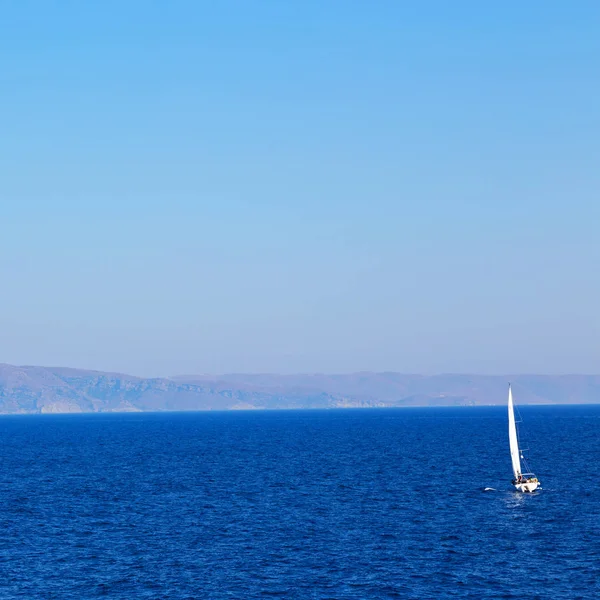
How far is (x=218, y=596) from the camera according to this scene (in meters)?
72.8

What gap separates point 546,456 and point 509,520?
90641 mm

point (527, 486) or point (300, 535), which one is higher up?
→ point (300, 535)

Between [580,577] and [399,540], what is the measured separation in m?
20.9

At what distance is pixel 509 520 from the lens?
4126 inches

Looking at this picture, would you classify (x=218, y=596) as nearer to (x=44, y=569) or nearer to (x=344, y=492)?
(x=44, y=569)

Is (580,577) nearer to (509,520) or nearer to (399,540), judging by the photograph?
(399,540)

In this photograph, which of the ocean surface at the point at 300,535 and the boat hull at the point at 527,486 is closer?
the ocean surface at the point at 300,535

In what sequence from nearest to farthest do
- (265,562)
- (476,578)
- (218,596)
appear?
(218,596) < (476,578) < (265,562)

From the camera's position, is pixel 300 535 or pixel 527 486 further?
pixel 527 486

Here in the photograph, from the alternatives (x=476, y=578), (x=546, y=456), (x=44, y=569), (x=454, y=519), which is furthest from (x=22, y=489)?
(x=546, y=456)

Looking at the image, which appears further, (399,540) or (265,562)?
(399,540)

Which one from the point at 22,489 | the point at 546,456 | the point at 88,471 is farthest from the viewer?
the point at 546,456

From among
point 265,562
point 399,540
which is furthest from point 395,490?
point 265,562

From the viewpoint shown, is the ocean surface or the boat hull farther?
the boat hull
